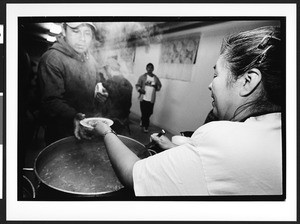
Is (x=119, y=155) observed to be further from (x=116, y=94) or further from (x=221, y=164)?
(x=221, y=164)

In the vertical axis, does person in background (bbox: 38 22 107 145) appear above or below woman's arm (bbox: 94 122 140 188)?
above

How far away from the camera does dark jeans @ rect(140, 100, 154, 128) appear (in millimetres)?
1985

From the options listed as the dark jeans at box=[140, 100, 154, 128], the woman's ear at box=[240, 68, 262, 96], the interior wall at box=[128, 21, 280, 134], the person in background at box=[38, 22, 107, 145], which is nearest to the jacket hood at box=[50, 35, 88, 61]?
the person in background at box=[38, 22, 107, 145]

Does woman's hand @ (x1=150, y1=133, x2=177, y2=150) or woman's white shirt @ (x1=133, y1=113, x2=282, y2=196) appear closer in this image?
woman's white shirt @ (x1=133, y1=113, x2=282, y2=196)

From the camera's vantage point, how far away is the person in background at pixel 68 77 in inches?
77.7

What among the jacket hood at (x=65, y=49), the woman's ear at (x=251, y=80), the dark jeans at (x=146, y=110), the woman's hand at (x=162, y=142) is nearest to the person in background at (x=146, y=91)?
the dark jeans at (x=146, y=110)

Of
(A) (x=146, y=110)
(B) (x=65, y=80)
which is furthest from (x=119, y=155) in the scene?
(B) (x=65, y=80)

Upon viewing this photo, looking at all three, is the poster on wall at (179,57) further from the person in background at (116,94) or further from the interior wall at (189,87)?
the person in background at (116,94)

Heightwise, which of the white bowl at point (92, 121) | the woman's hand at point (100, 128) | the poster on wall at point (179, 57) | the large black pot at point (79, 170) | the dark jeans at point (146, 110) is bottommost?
the large black pot at point (79, 170)

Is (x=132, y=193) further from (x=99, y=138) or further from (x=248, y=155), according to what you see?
(x=248, y=155)

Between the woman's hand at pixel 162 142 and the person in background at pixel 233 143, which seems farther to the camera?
the woman's hand at pixel 162 142

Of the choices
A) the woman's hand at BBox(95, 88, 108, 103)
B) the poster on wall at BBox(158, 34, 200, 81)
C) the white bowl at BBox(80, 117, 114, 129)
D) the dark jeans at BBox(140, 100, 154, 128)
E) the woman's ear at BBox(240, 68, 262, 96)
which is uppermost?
the poster on wall at BBox(158, 34, 200, 81)

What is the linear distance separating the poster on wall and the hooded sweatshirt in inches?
18.0

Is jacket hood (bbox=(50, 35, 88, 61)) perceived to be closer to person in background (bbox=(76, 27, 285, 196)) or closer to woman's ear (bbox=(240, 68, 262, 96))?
person in background (bbox=(76, 27, 285, 196))
